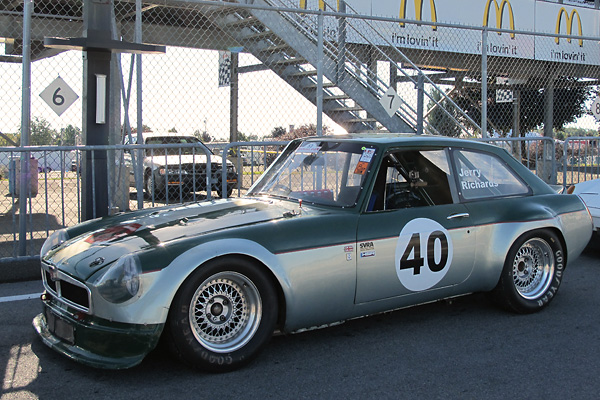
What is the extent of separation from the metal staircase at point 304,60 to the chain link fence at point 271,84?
0.10 ft

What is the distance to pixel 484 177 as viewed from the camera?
4633mm

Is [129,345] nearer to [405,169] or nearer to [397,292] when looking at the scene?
[397,292]

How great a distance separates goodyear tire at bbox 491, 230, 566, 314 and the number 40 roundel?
2.07 feet

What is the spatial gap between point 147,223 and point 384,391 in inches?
72.5

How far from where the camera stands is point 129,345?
10.4 ft

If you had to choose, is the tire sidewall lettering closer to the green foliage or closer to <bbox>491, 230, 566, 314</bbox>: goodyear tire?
<bbox>491, 230, 566, 314</bbox>: goodyear tire

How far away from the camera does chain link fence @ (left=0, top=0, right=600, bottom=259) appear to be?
22.8 feet

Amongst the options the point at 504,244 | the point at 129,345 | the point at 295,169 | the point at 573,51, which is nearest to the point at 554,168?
the point at 504,244

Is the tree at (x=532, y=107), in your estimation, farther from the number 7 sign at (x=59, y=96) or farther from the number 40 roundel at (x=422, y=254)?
the number 40 roundel at (x=422, y=254)

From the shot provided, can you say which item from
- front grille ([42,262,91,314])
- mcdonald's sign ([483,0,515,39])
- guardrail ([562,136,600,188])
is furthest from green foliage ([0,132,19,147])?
mcdonald's sign ([483,0,515,39])

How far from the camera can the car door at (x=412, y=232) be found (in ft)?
12.8

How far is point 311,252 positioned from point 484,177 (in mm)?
1746

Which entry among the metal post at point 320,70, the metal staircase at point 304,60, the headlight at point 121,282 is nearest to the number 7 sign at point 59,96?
the metal post at point 320,70

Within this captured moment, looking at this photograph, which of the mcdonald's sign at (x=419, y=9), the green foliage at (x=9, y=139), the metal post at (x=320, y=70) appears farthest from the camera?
the mcdonald's sign at (x=419, y=9)
